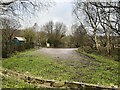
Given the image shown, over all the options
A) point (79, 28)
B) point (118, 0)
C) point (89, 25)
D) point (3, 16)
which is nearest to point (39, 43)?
point (79, 28)

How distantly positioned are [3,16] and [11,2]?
148 centimetres

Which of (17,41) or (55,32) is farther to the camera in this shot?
(55,32)

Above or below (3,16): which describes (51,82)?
below

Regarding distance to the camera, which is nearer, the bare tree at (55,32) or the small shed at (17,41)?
the small shed at (17,41)

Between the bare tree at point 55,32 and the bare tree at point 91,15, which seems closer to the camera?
the bare tree at point 91,15

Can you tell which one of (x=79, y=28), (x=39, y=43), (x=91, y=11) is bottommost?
(x=39, y=43)

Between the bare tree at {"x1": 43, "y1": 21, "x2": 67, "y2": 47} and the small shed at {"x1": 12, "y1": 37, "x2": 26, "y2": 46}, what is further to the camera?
the bare tree at {"x1": 43, "y1": 21, "x2": 67, "y2": 47}

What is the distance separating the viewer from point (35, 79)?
8.64 meters

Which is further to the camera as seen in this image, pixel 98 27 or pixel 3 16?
pixel 98 27

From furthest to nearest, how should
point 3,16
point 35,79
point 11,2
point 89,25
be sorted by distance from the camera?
point 89,25
point 3,16
point 11,2
point 35,79

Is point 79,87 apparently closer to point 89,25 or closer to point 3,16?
point 3,16

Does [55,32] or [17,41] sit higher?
[55,32]

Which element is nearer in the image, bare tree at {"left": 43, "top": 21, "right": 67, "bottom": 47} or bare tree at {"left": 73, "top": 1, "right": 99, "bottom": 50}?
bare tree at {"left": 73, "top": 1, "right": 99, "bottom": 50}

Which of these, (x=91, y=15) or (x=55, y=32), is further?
(x=55, y=32)
